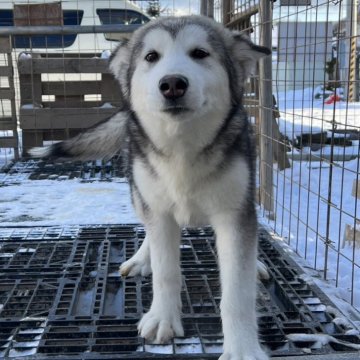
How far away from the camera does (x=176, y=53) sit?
7.16 feet

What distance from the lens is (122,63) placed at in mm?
2609

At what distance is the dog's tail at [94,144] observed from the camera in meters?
3.18

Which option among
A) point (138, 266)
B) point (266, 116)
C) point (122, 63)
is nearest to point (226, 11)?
point (266, 116)

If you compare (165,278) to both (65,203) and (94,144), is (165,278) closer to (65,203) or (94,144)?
(94,144)

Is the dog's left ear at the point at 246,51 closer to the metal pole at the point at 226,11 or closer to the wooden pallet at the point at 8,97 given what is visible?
the metal pole at the point at 226,11

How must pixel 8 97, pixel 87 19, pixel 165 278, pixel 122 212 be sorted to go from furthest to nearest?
pixel 87 19 < pixel 8 97 < pixel 122 212 < pixel 165 278

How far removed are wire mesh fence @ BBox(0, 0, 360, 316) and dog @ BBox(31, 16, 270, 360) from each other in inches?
36.2

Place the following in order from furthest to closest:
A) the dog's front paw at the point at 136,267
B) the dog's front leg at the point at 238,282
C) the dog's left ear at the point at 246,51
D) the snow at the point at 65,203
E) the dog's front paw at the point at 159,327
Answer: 1. the snow at the point at 65,203
2. the dog's front paw at the point at 136,267
3. the dog's left ear at the point at 246,51
4. the dog's front paw at the point at 159,327
5. the dog's front leg at the point at 238,282

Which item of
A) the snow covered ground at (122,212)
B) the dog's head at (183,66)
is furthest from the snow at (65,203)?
the dog's head at (183,66)

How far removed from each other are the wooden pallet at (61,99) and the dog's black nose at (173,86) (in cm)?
436

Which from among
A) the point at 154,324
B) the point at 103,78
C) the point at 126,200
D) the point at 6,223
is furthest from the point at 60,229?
the point at 103,78

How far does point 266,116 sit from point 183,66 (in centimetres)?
253

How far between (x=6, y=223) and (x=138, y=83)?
2.11 metres

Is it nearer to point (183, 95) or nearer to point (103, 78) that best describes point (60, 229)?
point (183, 95)
